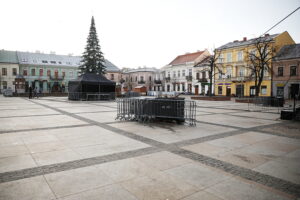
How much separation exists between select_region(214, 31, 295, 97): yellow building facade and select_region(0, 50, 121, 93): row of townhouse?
1613 inches

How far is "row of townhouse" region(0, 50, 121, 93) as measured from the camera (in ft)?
167

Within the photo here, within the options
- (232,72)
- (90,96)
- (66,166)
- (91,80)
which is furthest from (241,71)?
(66,166)

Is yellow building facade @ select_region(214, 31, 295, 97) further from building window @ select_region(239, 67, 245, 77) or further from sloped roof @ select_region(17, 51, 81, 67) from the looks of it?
sloped roof @ select_region(17, 51, 81, 67)

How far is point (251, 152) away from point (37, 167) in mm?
4877

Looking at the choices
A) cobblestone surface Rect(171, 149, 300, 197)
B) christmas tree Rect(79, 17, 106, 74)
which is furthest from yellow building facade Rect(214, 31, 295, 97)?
cobblestone surface Rect(171, 149, 300, 197)

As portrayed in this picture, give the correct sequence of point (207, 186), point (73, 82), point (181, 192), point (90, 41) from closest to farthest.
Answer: point (181, 192) → point (207, 186) → point (73, 82) → point (90, 41)

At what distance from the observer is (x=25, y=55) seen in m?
54.5

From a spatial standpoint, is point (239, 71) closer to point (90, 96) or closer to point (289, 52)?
point (289, 52)

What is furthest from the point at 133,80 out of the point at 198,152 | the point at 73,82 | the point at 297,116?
the point at 198,152

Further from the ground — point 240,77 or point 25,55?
point 25,55

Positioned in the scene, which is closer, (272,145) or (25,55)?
(272,145)

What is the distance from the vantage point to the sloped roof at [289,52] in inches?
1321

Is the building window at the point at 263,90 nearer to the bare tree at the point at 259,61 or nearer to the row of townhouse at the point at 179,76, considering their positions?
the bare tree at the point at 259,61

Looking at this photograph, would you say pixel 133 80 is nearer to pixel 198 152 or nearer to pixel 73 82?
pixel 73 82
